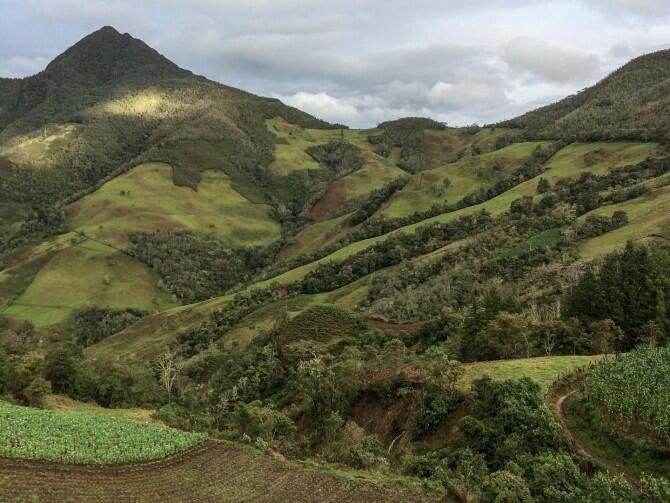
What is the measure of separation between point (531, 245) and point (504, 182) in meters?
65.9

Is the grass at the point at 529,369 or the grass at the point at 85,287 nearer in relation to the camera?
the grass at the point at 529,369

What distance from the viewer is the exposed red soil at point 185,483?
96.9ft

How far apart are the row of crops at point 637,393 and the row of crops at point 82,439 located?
91.7 feet

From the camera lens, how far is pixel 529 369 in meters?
46.3

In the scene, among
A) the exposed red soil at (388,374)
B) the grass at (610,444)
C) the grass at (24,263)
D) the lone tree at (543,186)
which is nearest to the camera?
the grass at (610,444)

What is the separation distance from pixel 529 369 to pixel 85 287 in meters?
154

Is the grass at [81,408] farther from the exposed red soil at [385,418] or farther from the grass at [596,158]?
the grass at [596,158]

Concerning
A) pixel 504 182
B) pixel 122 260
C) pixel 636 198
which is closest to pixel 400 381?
pixel 636 198

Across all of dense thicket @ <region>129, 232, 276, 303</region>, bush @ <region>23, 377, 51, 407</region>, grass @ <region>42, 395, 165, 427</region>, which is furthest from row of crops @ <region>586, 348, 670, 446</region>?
dense thicket @ <region>129, 232, 276, 303</region>

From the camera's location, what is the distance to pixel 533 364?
4806 centimetres

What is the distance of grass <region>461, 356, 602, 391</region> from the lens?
4412 cm

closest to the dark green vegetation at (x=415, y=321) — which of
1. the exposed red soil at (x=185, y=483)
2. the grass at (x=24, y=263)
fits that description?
the grass at (x=24, y=263)

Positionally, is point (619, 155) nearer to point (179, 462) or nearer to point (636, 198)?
point (636, 198)

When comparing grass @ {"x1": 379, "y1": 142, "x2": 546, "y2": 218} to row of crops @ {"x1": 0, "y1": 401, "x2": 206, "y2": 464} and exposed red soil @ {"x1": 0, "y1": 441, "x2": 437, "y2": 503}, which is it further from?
exposed red soil @ {"x1": 0, "y1": 441, "x2": 437, "y2": 503}
